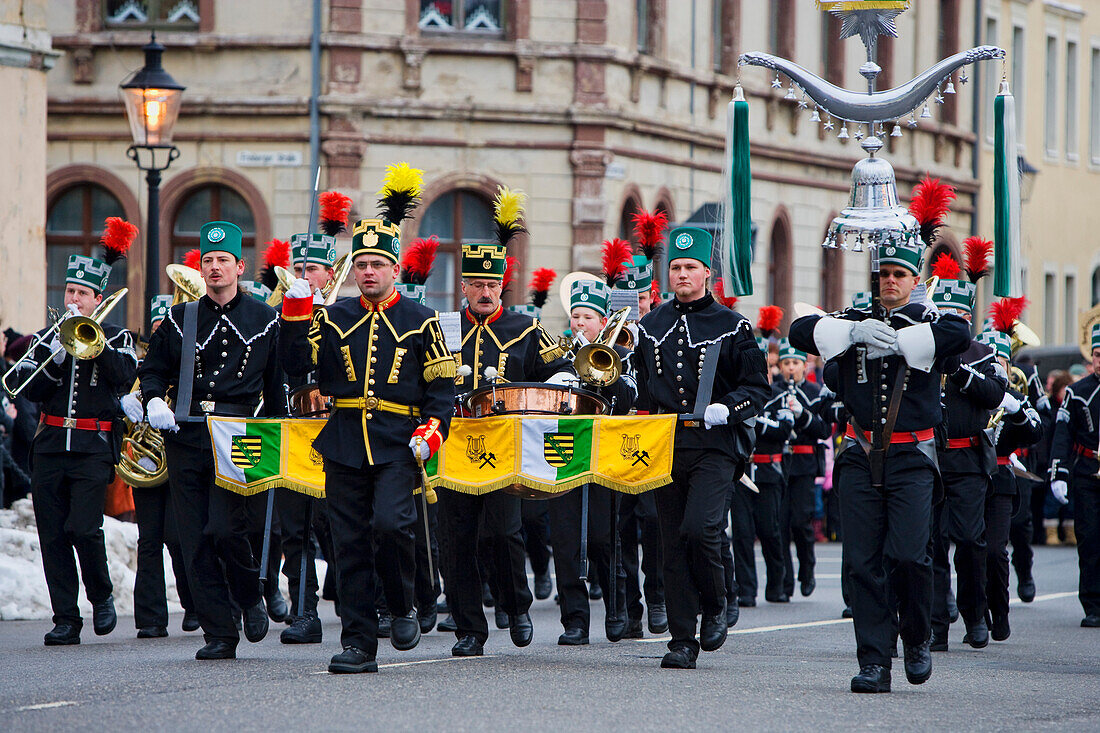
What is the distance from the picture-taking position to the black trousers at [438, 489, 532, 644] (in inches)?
455

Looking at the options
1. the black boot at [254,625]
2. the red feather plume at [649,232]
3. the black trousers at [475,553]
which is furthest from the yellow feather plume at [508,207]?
the black boot at [254,625]

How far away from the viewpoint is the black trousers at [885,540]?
33.4 ft

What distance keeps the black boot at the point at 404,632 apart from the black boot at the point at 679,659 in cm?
135

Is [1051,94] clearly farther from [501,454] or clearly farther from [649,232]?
[501,454]

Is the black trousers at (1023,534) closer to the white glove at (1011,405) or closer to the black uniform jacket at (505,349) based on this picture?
the white glove at (1011,405)

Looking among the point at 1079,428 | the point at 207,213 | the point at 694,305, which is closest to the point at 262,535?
the point at 694,305

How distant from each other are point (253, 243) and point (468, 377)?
17.0 m

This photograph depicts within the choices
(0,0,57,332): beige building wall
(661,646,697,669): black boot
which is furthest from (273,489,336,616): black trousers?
(0,0,57,332): beige building wall

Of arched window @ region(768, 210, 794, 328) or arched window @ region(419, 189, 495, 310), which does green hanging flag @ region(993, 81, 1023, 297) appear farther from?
arched window @ region(768, 210, 794, 328)

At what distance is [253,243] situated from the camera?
1137 inches

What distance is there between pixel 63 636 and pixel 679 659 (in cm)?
385

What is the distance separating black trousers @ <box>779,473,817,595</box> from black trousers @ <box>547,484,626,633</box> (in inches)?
153

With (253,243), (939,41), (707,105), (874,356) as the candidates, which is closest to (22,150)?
(253,243)

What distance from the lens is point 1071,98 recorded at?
46594mm
